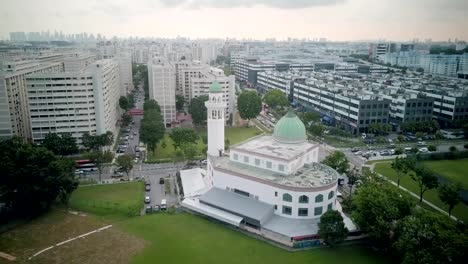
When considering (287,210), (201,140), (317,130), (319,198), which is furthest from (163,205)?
(317,130)

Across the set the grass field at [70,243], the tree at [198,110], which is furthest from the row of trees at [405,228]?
the tree at [198,110]

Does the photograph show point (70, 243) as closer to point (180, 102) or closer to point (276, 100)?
point (180, 102)

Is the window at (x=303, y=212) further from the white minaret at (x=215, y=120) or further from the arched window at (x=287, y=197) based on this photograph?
the white minaret at (x=215, y=120)

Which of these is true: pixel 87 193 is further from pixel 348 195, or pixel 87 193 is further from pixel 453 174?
pixel 453 174

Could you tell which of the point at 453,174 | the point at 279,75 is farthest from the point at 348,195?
the point at 279,75

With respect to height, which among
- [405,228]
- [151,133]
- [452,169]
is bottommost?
[452,169]

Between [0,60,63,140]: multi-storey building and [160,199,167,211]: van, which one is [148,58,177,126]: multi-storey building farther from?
[160,199,167,211]: van
